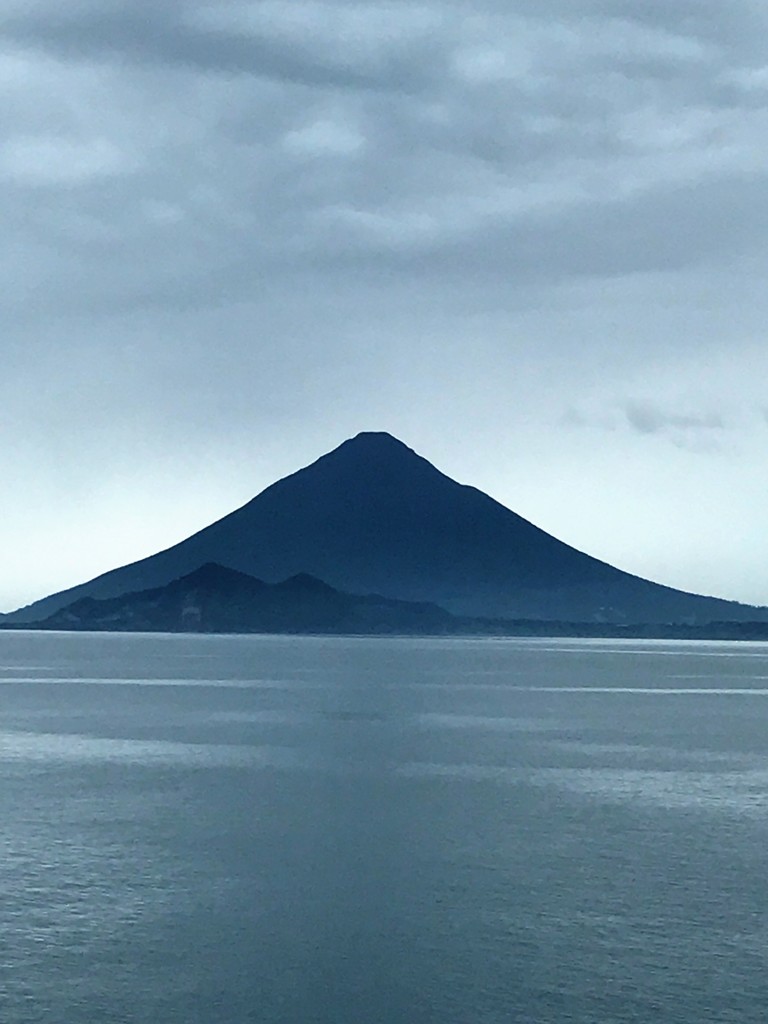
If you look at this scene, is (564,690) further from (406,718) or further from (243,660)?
Answer: (243,660)

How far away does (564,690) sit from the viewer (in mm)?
94812

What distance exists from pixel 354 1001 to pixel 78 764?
91.7ft

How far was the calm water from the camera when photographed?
1862 centimetres

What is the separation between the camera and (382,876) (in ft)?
86.1

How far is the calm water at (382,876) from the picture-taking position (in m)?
18.6

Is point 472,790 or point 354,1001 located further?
point 472,790

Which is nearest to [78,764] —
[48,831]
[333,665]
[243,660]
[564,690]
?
[48,831]

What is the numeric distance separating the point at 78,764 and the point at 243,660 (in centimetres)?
11216

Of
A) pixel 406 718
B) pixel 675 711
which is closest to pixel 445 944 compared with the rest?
pixel 406 718

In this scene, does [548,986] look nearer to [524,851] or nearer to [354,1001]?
[354,1001]

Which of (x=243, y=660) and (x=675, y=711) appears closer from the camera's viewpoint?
(x=675, y=711)

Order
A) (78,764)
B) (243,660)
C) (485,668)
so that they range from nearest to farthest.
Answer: (78,764) → (485,668) → (243,660)

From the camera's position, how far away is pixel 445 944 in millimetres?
21203

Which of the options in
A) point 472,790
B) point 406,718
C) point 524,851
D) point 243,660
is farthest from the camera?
point 243,660
